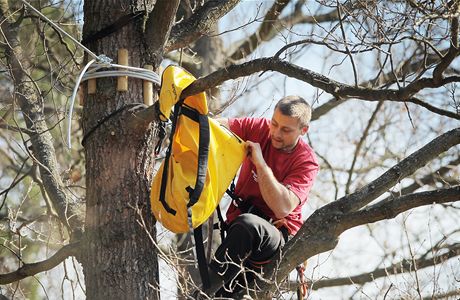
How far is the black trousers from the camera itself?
15.3 ft

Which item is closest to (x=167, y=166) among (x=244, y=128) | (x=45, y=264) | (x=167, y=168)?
(x=167, y=168)

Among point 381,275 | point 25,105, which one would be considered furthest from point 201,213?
point 381,275

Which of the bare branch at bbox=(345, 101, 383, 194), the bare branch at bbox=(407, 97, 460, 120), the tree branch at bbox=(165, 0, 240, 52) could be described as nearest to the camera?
the bare branch at bbox=(407, 97, 460, 120)

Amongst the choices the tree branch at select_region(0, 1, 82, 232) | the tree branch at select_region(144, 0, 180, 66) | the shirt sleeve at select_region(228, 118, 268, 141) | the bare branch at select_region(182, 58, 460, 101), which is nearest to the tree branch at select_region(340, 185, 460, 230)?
the bare branch at select_region(182, 58, 460, 101)

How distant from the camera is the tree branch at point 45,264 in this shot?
5152 millimetres

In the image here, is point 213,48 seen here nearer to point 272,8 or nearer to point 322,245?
point 272,8

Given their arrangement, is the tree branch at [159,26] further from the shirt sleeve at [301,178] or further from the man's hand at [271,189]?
the shirt sleeve at [301,178]

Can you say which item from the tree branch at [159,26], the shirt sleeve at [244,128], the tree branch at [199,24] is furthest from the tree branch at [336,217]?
Result: the tree branch at [199,24]

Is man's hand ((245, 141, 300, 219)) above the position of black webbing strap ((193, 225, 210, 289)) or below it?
above

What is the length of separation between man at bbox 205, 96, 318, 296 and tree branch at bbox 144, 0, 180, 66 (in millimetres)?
555

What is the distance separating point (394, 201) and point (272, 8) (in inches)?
198

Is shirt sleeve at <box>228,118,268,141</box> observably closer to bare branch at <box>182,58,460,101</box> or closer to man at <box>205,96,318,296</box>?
man at <box>205,96,318,296</box>

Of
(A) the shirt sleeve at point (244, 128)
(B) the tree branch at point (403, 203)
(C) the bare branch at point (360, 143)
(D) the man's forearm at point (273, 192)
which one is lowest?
(B) the tree branch at point (403, 203)

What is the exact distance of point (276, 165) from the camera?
512 cm
